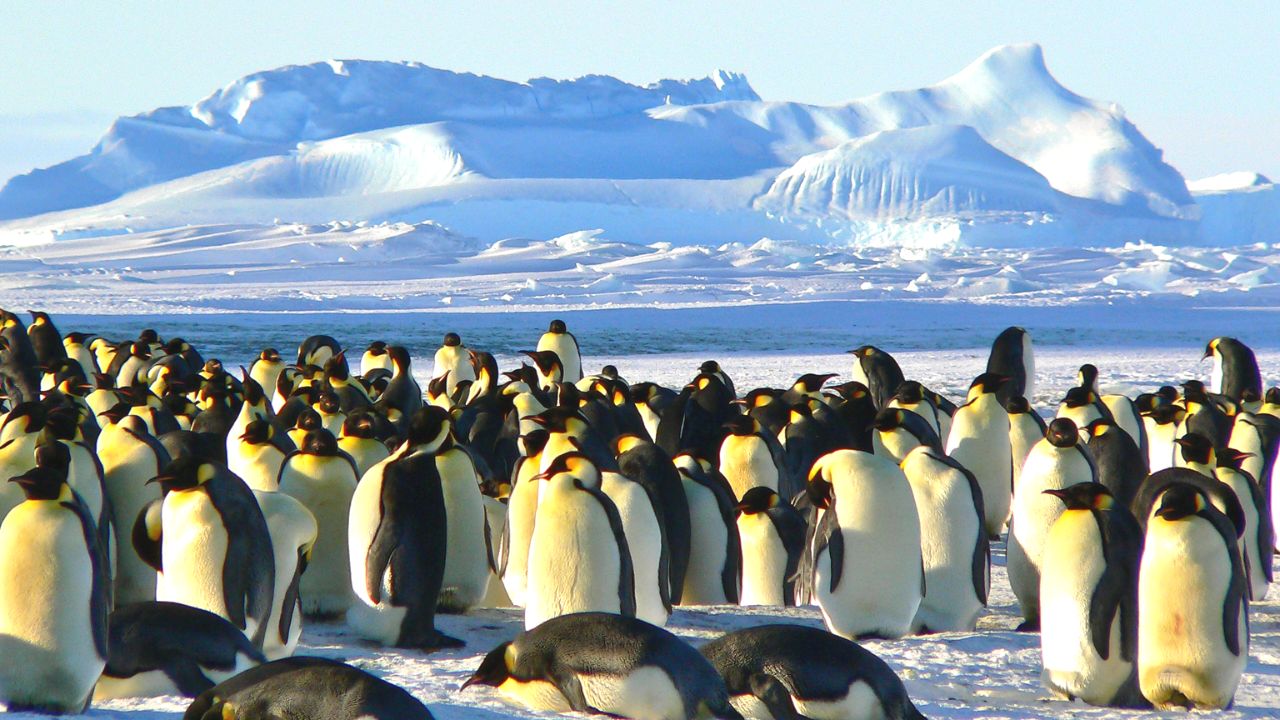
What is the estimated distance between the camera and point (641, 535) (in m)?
4.01

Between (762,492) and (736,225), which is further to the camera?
(736,225)

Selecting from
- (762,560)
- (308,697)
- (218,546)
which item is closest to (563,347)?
(762,560)

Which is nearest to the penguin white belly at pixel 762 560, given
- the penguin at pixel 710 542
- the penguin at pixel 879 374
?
the penguin at pixel 710 542

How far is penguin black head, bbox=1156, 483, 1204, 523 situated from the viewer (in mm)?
3561

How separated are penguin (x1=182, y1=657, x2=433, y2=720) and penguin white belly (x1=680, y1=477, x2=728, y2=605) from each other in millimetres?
2326

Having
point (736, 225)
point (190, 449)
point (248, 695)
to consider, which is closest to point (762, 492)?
point (190, 449)

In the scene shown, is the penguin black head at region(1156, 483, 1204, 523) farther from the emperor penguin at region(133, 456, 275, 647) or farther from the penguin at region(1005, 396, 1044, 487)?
the penguin at region(1005, 396, 1044, 487)

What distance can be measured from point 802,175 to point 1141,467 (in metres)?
61.8

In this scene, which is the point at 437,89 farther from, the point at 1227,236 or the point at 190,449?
the point at 190,449

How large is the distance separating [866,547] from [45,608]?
7.40ft

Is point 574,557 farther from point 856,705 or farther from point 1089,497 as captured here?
point 1089,497

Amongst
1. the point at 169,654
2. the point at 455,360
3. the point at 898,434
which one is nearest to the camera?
the point at 169,654

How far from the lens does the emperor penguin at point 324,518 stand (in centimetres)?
435

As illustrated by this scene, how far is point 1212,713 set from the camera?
3533 mm
